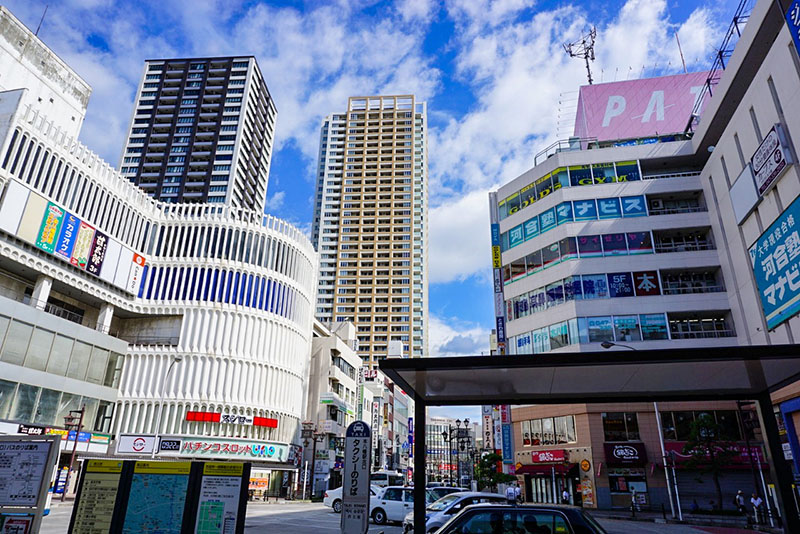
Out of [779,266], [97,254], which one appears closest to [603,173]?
[779,266]

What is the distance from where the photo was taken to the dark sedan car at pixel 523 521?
7.32m

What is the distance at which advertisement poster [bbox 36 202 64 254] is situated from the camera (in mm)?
34875

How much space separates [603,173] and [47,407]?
44.1 m

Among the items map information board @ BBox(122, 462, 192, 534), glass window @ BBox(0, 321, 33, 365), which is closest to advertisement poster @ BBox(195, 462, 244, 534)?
map information board @ BBox(122, 462, 192, 534)

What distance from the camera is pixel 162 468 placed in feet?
25.5

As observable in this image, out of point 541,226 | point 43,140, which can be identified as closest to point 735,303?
point 541,226

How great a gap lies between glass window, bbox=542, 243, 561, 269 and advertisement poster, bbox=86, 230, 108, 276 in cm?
3567

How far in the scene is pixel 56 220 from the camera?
119 ft

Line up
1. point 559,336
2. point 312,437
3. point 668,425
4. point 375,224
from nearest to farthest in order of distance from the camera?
point 668,425 < point 559,336 < point 312,437 < point 375,224

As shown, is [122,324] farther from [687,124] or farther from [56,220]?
[687,124]

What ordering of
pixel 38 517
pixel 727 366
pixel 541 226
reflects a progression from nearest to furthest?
pixel 38 517, pixel 727 366, pixel 541 226

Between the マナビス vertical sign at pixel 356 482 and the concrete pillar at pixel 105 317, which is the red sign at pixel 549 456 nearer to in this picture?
the マナビス vertical sign at pixel 356 482

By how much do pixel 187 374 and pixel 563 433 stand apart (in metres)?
32.2

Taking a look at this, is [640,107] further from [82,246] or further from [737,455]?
[82,246]
